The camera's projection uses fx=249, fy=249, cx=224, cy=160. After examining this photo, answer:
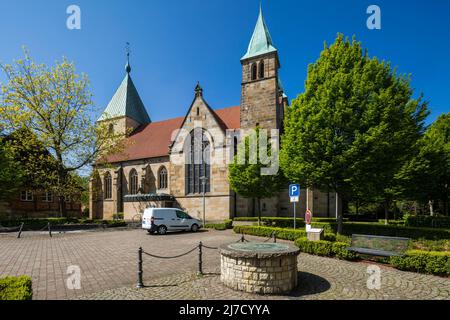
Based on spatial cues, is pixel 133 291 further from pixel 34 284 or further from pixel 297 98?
pixel 297 98

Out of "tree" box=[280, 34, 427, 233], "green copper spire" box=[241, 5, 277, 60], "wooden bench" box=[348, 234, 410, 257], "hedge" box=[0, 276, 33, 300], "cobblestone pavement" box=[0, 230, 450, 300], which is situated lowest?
"cobblestone pavement" box=[0, 230, 450, 300]

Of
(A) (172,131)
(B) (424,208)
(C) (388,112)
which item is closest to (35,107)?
(A) (172,131)

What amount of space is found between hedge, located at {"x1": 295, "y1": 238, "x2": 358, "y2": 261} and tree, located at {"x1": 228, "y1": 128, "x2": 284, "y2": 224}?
8981 millimetres

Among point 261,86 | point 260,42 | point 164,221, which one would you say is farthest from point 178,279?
point 260,42

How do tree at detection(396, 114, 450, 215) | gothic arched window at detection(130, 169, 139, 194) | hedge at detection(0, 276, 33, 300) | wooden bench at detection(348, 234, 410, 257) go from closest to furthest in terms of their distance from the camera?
hedge at detection(0, 276, 33, 300) → wooden bench at detection(348, 234, 410, 257) → tree at detection(396, 114, 450, 215) → gothic arched window at detection(130, 169, 139, 194)

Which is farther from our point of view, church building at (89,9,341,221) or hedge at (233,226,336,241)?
church building at (89,9,341,221)

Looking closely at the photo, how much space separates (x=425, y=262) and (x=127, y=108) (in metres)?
42.9

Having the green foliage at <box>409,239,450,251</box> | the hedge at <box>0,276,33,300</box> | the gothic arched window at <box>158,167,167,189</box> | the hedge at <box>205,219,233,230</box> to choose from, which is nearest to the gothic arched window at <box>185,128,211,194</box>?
the gothic arched window at <box>158,167,167,189</box>

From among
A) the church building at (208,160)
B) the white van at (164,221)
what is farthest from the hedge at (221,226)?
the church building at (208,160)

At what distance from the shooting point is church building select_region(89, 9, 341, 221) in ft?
89.5

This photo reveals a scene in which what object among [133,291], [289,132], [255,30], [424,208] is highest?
[255,30]

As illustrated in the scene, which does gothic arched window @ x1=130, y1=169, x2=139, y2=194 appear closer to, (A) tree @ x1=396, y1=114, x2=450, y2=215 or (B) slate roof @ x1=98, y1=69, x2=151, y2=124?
(B) slate roof @ x1=98, y1=69, x2=151, y2=124

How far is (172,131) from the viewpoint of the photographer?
1415 inches
